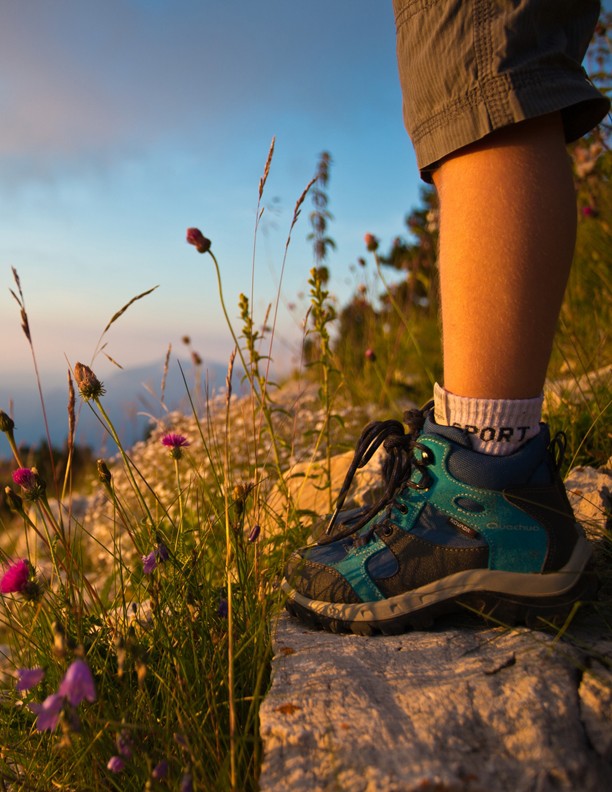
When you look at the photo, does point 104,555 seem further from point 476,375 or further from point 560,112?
point 560,112

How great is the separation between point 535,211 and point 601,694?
35.4 inches

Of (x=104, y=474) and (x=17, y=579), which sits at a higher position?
(x=104, y=474)

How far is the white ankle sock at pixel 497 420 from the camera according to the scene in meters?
1.33

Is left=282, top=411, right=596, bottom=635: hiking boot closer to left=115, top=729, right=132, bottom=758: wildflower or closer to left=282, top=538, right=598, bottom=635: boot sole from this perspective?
left=282, top=538, right=598, bottom=635: boot sole

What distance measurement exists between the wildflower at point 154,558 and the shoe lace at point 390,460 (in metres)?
0.43

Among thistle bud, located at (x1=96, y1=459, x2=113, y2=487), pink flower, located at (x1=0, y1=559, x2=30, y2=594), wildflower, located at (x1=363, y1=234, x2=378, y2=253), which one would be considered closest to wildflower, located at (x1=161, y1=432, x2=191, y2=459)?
thistle bud, located at (x1=96, y1=459, x2=113, y2=487)

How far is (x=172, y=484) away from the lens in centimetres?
366

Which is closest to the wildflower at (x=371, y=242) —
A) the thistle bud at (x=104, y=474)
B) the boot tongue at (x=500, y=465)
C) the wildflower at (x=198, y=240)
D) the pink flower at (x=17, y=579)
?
the wildflower at (x=198, y=240)

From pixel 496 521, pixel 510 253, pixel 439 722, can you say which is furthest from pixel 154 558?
pixel 510 253

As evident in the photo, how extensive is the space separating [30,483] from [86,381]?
0.76ft

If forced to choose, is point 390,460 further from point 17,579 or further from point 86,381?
point 17,579

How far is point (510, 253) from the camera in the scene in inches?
50.3

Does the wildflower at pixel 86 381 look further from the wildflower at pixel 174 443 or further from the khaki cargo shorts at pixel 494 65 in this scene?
the khaki cargo shorts at pixel 494 65

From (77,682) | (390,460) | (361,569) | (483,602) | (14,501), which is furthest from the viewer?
(390,460)
